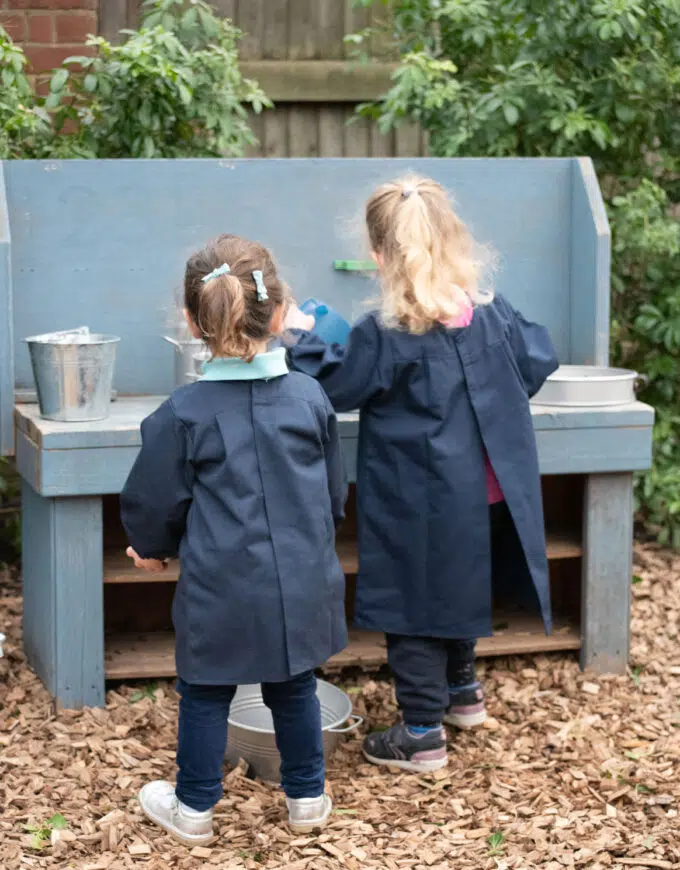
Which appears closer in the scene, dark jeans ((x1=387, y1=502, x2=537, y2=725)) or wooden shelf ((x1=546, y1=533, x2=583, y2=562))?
dark jeans ((x1=387, y1=502, x2=537, y2=725))

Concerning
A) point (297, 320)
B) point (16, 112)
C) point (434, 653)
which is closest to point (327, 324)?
point (297, 320)

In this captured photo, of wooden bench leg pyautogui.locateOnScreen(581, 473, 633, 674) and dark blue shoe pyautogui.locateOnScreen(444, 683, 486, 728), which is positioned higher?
wooden bench leg pyautogui.locateOnScreen(581, 473, 633, 674)

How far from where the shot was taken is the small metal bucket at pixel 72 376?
378 centimetres

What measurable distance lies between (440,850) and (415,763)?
46 centimetres

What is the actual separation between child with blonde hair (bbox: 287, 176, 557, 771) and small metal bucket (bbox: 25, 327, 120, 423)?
603 millimetres

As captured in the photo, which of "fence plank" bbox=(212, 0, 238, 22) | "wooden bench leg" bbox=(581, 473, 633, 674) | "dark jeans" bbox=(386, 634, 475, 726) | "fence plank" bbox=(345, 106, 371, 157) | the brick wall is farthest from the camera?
"fence plank" bbox=(345, 106, 371, 157)

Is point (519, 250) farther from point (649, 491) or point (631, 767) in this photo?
point (631, 767)

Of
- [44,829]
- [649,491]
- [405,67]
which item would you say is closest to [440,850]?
[44,829]

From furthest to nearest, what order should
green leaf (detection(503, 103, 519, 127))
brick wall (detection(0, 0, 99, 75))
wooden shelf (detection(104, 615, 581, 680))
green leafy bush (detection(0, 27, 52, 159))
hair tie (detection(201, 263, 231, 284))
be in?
brick wall (detection(0, 0, 99, 75)) < green leaf (detection(503, 103, 519, 127)) < green leafy bush (detection(0, 27, 52, 159)) < wooden shelf (detection(104, 615, 581, 680)) < hair tie (detection(201, 263, 231, 284))

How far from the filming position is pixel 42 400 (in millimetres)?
3838

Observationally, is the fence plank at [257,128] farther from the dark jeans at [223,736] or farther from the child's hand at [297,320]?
the dark jeans at [223,736]

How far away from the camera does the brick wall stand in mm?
5238

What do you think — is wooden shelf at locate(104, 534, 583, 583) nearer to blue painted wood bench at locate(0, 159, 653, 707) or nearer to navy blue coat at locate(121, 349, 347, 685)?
blue painted wood bench at locate(0, 159, 653, 707)

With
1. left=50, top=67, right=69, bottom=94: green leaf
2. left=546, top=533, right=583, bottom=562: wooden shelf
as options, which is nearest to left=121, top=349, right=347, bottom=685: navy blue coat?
left=546, top=533, right=583, bottom=562: wooden shelf
